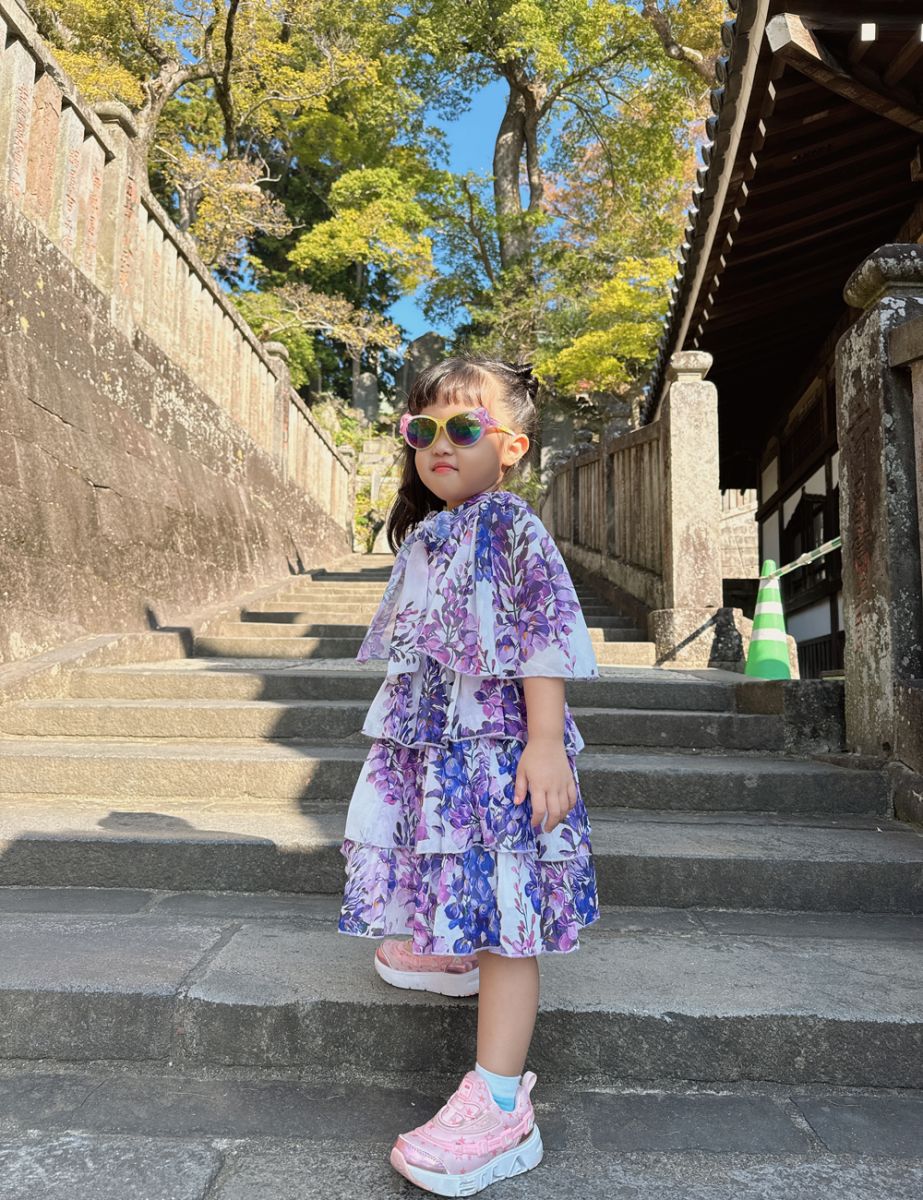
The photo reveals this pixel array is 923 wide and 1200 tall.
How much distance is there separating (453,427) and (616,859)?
1413 millimetres

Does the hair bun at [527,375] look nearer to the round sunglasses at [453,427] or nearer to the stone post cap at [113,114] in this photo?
the round sunglasses at [453,427]

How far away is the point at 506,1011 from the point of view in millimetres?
1486

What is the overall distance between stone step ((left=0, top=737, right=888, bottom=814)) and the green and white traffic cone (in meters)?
1.52

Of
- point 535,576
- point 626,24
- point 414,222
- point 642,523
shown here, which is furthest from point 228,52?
point 535,576

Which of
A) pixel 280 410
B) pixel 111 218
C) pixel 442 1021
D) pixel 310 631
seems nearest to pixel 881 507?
pixel 442 1021

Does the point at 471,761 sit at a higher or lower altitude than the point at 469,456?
lower

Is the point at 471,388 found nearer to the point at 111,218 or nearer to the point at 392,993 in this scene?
the point at 392,993

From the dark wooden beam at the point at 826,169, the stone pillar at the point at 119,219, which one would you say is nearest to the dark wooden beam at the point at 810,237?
the dark wooden beam at the point at 826,169

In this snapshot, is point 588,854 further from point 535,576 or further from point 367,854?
point 535,576

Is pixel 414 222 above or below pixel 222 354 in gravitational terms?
above

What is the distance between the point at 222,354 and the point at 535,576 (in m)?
6.69

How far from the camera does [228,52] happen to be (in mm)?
13695

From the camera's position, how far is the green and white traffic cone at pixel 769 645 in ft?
15.3

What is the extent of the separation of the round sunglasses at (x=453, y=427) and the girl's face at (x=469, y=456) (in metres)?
0.01
